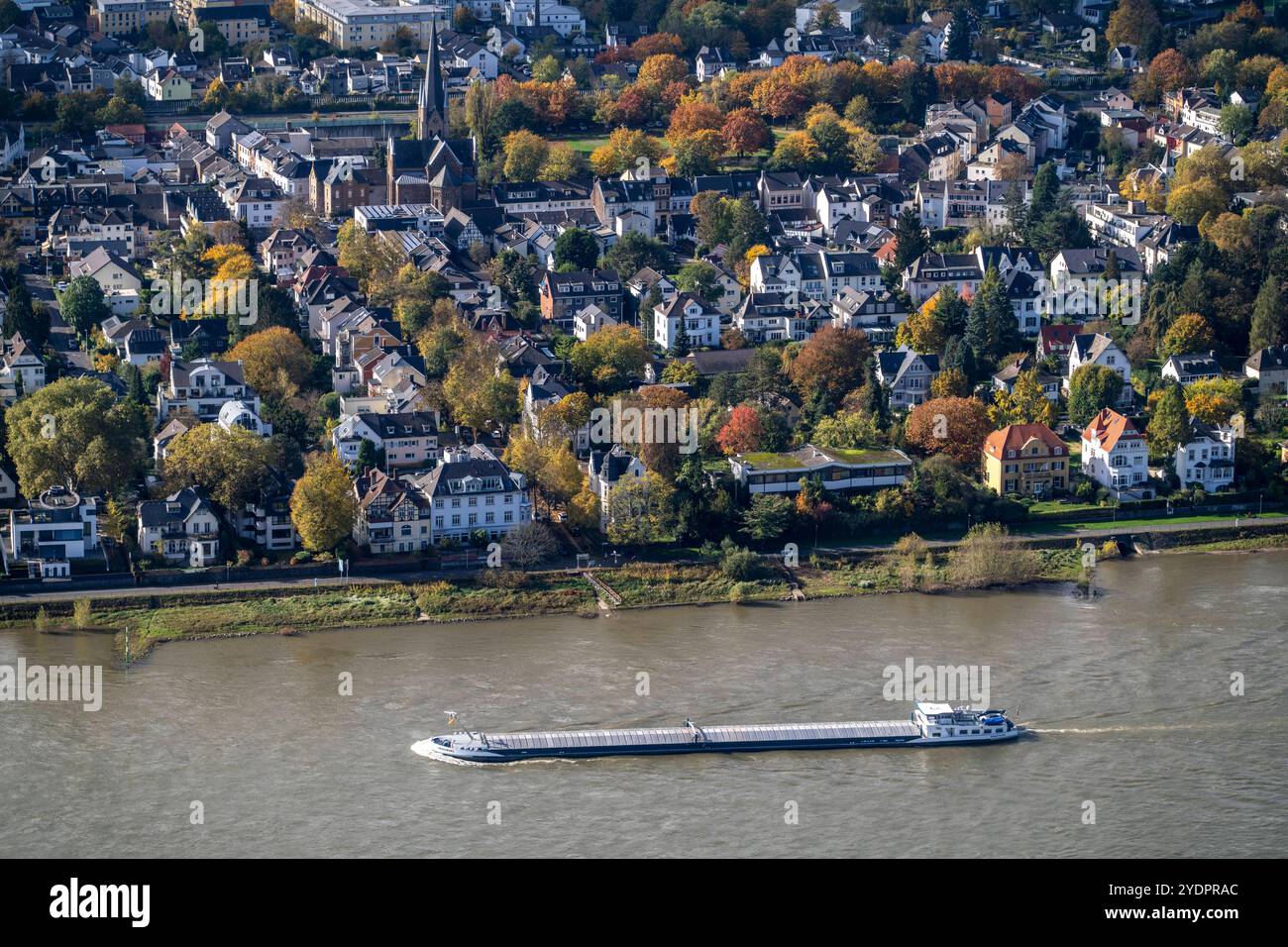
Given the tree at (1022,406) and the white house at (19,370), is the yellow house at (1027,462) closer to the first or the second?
the tree at (1022,406)

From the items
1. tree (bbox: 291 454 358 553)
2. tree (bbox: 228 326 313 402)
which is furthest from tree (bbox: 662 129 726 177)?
tree (bbox: 291 454 358 553)

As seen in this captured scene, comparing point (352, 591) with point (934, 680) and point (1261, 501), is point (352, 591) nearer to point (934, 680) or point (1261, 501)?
point (934, 680)

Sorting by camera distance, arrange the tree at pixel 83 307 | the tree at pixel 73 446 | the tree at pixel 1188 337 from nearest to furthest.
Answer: the tree at pixel 73 446, the tree at pixel 1188 337, the tree at pixel 83 307

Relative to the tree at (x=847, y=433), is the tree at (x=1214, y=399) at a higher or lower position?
Result: higher

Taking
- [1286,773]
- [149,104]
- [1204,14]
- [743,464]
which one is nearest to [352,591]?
[743,464]

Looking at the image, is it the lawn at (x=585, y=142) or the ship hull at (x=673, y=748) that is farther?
the lawn at (x=585, y=142)

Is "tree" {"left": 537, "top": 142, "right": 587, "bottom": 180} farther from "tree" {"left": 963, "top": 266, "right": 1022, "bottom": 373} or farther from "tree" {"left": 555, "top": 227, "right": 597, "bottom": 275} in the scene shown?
"tree" {"left": 963, "top": 266, "right": 1022, "bottom": 373}

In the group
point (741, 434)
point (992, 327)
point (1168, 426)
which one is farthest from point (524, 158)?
point (1168, 426)

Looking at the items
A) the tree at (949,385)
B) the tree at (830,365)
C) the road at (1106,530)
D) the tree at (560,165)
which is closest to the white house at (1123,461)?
the road at (1106,530)
